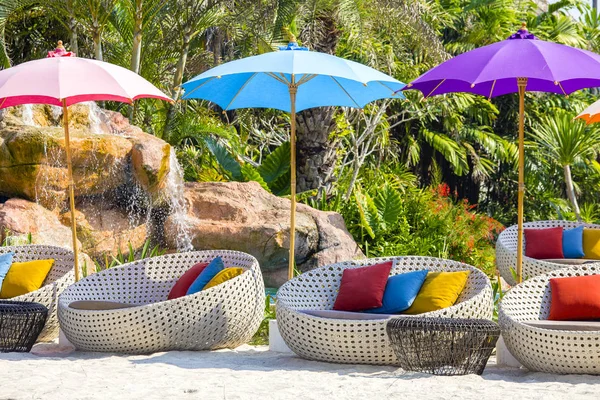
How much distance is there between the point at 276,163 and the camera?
1497cm

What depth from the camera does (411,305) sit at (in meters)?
6.49

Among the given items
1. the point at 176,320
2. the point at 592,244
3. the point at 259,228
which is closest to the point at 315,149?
the point at 259,228

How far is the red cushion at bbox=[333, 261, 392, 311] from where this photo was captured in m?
6.60

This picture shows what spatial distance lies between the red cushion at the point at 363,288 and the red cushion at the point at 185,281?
1.19 metres

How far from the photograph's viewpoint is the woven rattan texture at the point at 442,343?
18.5 feet

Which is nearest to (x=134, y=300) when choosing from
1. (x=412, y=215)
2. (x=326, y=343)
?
(x=326, y=343)

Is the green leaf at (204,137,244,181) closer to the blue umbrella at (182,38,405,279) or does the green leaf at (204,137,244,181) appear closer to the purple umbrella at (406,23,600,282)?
the blue umbrella at (182,38,405,279)

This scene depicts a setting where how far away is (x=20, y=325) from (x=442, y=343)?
125 inches

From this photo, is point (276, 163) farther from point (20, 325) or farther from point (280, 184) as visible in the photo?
point (20, 325)

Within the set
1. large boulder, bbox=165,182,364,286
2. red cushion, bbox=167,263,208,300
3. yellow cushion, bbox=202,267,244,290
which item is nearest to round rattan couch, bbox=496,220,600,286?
large boulder, bbox=165,182,364,286

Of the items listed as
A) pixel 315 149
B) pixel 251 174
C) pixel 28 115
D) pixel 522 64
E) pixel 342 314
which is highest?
pixel 522 64

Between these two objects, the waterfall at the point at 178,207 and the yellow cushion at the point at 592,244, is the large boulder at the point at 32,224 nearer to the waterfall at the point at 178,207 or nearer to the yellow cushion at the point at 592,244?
the waterfall at the point at 178,207

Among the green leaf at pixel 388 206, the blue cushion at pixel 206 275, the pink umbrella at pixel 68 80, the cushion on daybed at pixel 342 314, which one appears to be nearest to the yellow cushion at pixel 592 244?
the green leaf at pixel 388 206

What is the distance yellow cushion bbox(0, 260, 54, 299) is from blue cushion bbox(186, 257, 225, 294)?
150 centimetres
